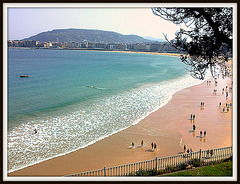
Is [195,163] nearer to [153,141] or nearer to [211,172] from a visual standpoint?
[211,172]

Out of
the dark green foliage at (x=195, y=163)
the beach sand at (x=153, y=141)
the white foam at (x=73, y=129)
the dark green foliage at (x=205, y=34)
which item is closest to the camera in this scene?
the dark green foliage at (x=205, y=34)

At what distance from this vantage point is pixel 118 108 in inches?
1156

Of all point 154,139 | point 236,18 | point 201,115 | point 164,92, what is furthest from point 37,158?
point 164,92

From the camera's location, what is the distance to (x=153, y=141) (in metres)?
19.3

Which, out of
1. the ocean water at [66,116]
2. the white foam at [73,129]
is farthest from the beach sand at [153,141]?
the ocean water at [66,116]

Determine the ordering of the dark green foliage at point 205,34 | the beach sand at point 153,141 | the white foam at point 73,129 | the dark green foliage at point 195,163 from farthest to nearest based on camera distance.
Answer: the white foam at point 73,129 → the beach sand at point 153,141 → the dark green foliage at point 195,163 → the dark green foliage at point 205,34

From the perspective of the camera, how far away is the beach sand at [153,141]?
15.4 meters

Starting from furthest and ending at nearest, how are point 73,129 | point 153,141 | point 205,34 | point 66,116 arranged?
1. point 66,116
2. point 73,129
3. point 153,141
4. point 205,34

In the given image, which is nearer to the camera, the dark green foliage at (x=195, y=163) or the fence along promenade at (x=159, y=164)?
the fence along promenade at (x=159, y=164)

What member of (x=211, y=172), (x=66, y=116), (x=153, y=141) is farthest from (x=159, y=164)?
(x=66, y=116)

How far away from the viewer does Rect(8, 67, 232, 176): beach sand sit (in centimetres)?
1539

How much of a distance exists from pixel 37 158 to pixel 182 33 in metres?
12.5

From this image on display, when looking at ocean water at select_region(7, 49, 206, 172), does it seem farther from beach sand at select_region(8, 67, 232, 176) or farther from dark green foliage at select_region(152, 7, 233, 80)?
dark green foliage at select_region(152, 7, 233, 80)

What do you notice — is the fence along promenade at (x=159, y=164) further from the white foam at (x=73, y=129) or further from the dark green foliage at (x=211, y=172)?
the white foam at (x=73, y=129)
